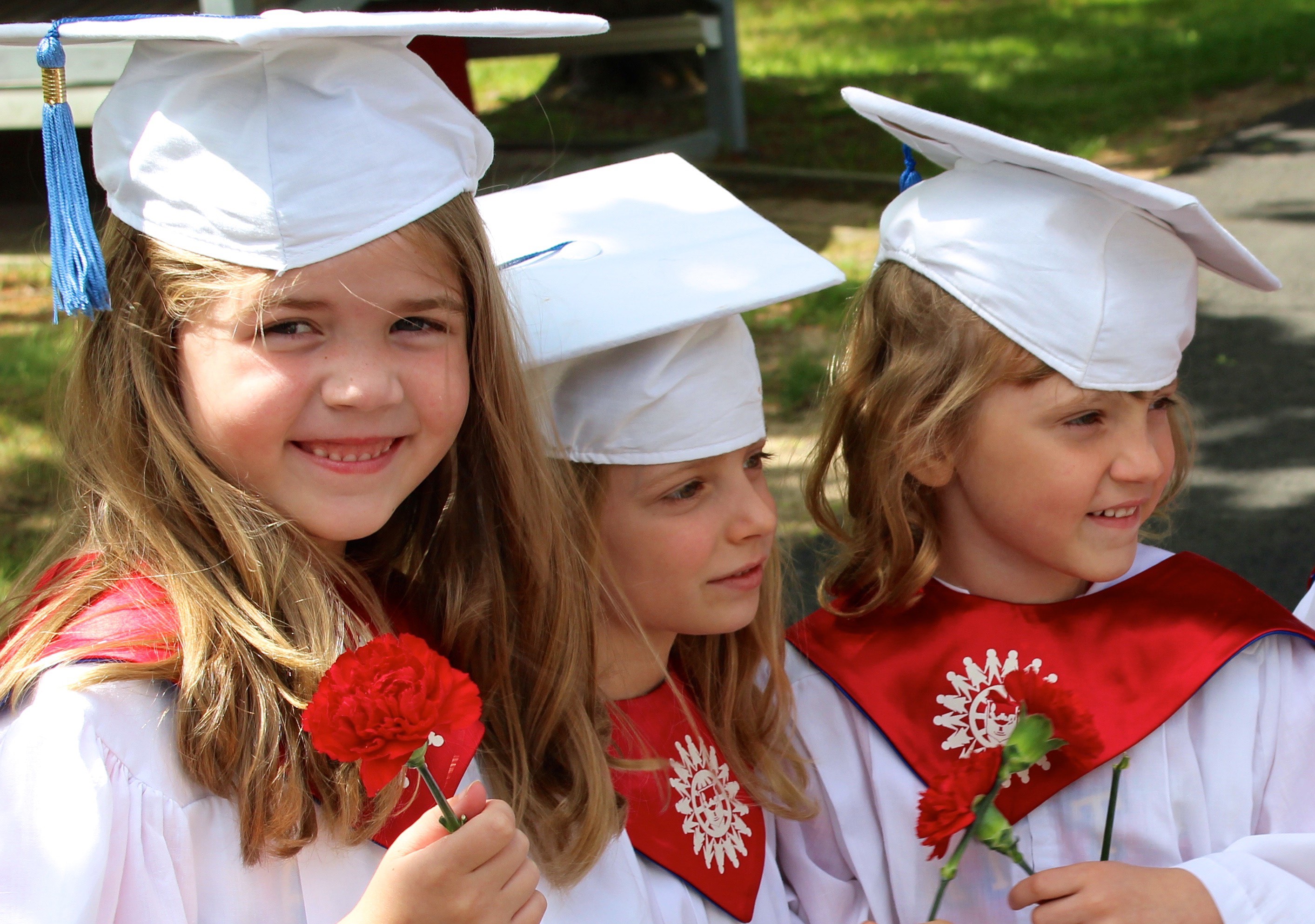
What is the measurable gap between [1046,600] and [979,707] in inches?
9.0

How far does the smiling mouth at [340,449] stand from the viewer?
170cm

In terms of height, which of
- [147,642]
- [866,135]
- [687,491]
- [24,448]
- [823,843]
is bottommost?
[866,135]

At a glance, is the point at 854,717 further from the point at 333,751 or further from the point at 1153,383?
the point at 333,751

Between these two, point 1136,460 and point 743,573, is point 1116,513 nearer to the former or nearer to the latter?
point 1136,460

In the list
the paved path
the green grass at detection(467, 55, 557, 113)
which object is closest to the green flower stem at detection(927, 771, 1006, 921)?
the paved path

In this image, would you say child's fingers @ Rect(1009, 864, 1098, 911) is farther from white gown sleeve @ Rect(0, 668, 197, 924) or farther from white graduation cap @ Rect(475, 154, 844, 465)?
white gown sleeve @ Rect(0, 668, 197, 924)

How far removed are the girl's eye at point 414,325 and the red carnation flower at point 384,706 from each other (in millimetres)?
557


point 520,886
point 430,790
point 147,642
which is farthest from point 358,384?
point 520,886

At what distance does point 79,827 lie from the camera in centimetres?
143

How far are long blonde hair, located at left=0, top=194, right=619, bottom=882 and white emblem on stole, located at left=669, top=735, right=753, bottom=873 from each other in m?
0.17

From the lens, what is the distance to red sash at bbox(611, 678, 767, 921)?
6.62 ft

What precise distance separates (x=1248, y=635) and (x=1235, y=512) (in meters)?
2.88

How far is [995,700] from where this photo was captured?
2154mm

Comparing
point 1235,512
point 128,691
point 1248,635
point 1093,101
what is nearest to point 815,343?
point 1235,512
